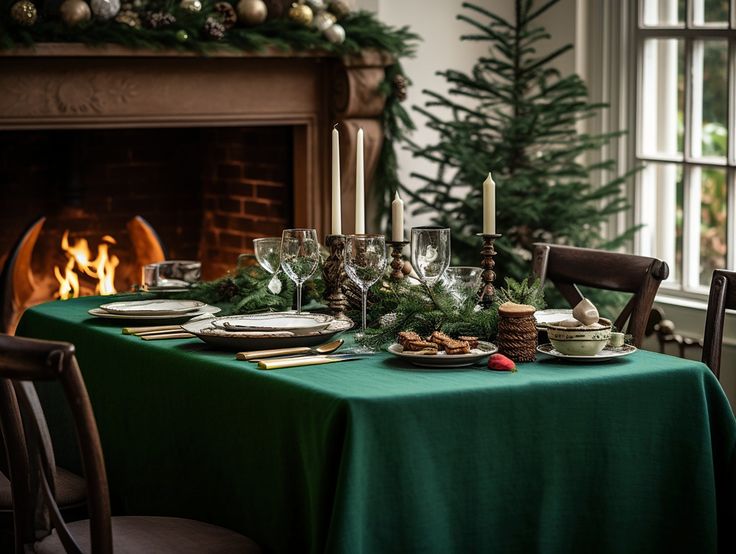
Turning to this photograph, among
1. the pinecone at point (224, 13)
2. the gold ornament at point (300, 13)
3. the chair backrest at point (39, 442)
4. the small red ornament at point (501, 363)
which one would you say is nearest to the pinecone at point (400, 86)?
the gold ornament at point (300, 13)

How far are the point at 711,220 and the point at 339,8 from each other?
1661mm

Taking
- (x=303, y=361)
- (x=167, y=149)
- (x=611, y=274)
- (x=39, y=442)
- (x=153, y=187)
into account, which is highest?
(x=167, y=149)

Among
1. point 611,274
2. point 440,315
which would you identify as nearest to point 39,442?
point 440,315

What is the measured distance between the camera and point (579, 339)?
2.10 m

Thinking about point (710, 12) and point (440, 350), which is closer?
point (440, 350)

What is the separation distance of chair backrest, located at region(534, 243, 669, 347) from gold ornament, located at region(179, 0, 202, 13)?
1.62 metres

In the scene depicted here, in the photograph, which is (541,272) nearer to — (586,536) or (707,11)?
(586,536)

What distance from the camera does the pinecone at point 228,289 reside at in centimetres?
276

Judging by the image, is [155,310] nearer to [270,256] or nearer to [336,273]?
[270,256]

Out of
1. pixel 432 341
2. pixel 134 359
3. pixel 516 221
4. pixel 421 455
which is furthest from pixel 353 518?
pixel 516 221

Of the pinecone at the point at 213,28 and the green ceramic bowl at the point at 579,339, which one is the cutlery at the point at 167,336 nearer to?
the green ceramic bowl at the point at 579,339

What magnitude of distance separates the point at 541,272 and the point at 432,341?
876mm

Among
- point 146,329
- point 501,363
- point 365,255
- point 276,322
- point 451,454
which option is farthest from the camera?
point 146,329

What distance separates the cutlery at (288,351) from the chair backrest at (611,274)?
66 cm
